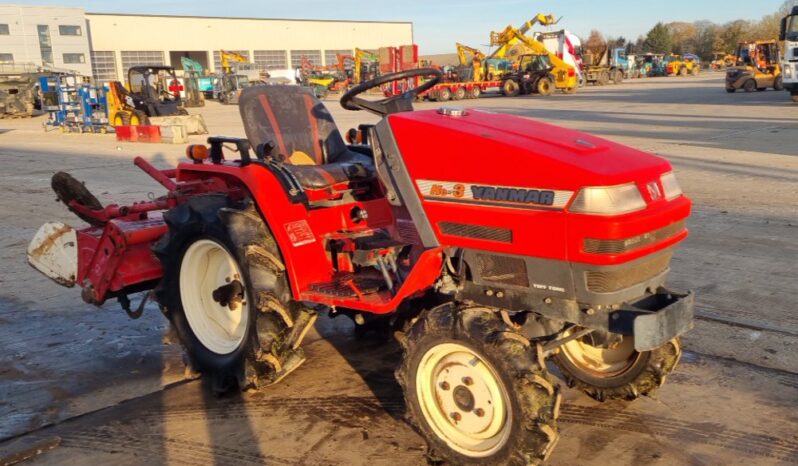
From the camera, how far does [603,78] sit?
41.4m

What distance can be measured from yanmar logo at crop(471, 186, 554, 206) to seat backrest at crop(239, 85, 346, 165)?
1.79 meters

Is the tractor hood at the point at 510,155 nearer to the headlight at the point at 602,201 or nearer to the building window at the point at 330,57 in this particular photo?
the headlight at the point at 602,201

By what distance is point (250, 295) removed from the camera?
364cm

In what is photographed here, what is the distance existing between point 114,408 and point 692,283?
4053mm

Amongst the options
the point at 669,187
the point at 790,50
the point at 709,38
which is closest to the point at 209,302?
the point at 669,187

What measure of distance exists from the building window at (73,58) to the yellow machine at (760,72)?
154ft

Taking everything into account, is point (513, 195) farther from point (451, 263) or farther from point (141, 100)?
point (141, 100)

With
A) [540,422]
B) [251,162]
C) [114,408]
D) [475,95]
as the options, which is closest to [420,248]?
[540,422]

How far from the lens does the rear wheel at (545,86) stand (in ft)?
109

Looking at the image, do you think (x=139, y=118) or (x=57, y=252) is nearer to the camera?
(x=57, y=252)

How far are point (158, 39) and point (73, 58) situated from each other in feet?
25.0

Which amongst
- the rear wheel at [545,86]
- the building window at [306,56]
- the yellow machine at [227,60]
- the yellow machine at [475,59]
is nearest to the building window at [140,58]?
the building window at [306,56]

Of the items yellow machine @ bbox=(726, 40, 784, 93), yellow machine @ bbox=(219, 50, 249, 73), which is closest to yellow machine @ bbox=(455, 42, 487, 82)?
yellow machine @ bbox=(726, 40, 784, 93)

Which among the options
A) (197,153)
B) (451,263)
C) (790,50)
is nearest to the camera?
(451,263)
